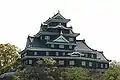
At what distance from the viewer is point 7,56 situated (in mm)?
82812

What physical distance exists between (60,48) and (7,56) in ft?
34.4

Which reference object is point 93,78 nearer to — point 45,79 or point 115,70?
point 115,70

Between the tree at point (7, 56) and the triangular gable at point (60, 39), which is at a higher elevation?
the triangular gable at point (60, 39)

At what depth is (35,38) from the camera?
85.2 meters

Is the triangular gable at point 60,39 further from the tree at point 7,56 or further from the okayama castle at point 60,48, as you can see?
the tree at point 7,56

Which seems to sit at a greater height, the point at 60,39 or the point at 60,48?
the point at 60,39

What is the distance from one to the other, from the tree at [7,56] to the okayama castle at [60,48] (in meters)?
1.73

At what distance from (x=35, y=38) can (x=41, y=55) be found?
5401 millimetres

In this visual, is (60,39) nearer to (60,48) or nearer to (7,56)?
(60,48)

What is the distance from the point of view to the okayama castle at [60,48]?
267 ft

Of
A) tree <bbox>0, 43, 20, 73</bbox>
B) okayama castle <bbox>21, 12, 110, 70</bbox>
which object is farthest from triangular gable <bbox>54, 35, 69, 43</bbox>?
tree <bbox>0, 43, 20, 73</bbox>

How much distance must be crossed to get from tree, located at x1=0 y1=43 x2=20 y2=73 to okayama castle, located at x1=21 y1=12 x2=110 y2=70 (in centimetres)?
173

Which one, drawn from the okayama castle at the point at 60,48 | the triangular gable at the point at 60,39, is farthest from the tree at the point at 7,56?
the triangular gable at the point at 60,39

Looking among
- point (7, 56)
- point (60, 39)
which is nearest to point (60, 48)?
point (60, 39)
